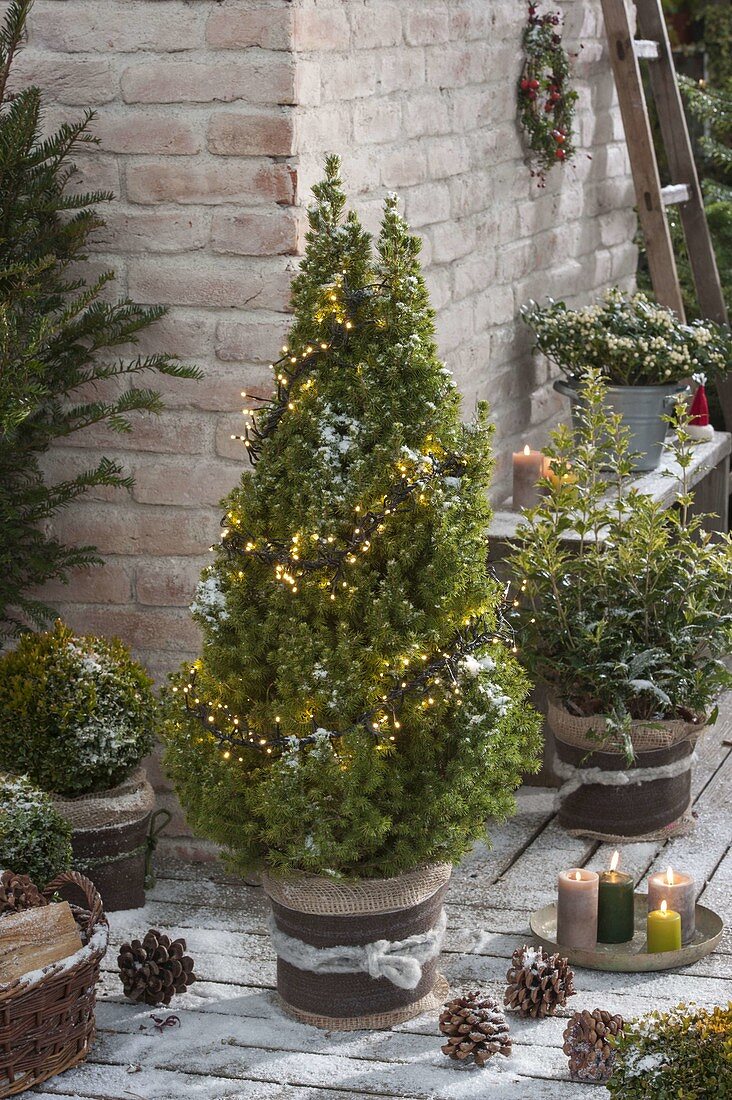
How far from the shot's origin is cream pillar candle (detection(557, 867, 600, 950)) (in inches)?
118

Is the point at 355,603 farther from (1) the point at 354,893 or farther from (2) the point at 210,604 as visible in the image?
(1) the point at 354,893

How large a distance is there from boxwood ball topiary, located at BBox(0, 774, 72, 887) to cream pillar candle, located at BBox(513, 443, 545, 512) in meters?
1.76

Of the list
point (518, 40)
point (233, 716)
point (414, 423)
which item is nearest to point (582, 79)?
point (518, 40)

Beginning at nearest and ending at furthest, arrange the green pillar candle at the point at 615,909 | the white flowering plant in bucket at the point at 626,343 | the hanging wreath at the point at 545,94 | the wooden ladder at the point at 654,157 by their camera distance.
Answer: the green pillar candle at the point at 615,909
the white flowering plant in bucket at the point at 626,343
the hanging wreath at the point at 545,94
the wooden ladder at the point at 654,157

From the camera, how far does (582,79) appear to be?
16.3 feet

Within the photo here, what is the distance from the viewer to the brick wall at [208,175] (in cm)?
324

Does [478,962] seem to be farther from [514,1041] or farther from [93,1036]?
[93,1036]

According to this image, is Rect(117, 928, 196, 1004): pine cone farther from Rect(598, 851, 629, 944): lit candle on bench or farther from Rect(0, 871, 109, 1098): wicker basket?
Rect(598, 851, 629, 944): lit candle on bench

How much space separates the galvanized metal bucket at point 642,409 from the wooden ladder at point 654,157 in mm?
694

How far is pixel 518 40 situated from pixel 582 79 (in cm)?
60

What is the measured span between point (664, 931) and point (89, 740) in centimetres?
125

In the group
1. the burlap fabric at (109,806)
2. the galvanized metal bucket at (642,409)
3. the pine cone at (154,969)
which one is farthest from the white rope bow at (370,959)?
the galvanized metal bucket at (642,409)

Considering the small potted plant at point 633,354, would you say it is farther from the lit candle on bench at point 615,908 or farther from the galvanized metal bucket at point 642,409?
the lit candle on bench at point 615,908

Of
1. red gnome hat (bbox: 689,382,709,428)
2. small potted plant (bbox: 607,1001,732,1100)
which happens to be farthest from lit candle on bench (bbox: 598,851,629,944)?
red gnome hat (bbox: 689,382,709,428)
